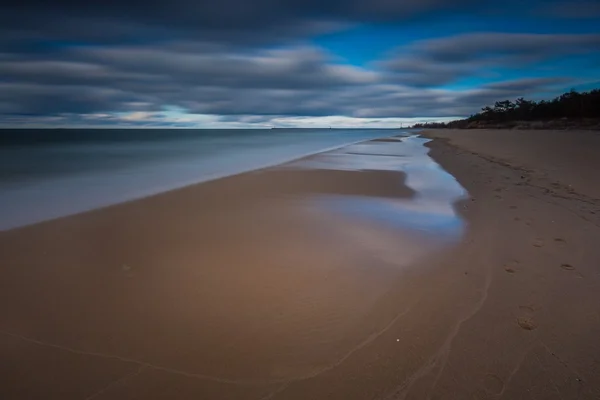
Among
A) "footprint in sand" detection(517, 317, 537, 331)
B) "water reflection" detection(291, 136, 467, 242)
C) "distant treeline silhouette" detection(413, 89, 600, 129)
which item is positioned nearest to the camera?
"footprint in sand" detection(517, 317, 537, 331)

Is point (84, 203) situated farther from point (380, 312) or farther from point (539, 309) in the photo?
point (539, 309)

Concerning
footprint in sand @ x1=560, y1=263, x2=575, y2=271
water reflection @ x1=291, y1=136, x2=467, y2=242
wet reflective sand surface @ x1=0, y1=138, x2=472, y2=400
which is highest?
footprint in sand @ x1=560, y1=263, x2=575, y2=271

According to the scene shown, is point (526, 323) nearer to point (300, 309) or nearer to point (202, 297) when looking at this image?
point (300, 309)

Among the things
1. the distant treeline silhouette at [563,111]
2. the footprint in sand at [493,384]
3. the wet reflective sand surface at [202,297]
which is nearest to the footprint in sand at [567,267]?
the wet reflective sand surface at [202,297]

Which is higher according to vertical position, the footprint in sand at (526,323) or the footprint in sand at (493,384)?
the footprint in sand at (526,323)

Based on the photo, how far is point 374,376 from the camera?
232 cm

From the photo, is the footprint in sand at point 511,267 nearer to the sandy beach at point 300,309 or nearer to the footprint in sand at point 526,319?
the sandy beach at point 300,309

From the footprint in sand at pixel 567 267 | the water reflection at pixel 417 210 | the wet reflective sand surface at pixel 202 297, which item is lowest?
the water reflection at pixel 417 210

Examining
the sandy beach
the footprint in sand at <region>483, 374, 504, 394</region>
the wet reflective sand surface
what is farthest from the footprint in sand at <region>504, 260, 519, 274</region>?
the footprint in sand at <region>483, 374, 504, 394</region>

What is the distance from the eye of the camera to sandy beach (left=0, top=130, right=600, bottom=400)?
2279 millimetres

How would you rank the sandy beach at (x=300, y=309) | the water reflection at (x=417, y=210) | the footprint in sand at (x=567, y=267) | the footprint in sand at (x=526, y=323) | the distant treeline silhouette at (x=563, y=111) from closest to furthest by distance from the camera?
the sandy beach at (x=300, y=309)
the footprint in sand at (x=526, y=323)
the footprint in sand at (x=567, y=267)
the water reflection at (x=417, y=210)
the distant treeline silhouette at (x=563, y=111)

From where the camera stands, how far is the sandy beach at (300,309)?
2.28 m

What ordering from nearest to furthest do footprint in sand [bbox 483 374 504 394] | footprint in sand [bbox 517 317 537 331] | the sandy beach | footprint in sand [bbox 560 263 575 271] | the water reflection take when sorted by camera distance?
footprint in sand [bbox 483 374 504 394] → the sandy beach → footprint in sand [bbox 517 317 537 331] → footprint in sand [bbox 560 263 575 271] → the water reflection

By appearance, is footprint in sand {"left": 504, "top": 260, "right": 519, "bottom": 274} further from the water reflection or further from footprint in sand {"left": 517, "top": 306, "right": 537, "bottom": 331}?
the water reflection
